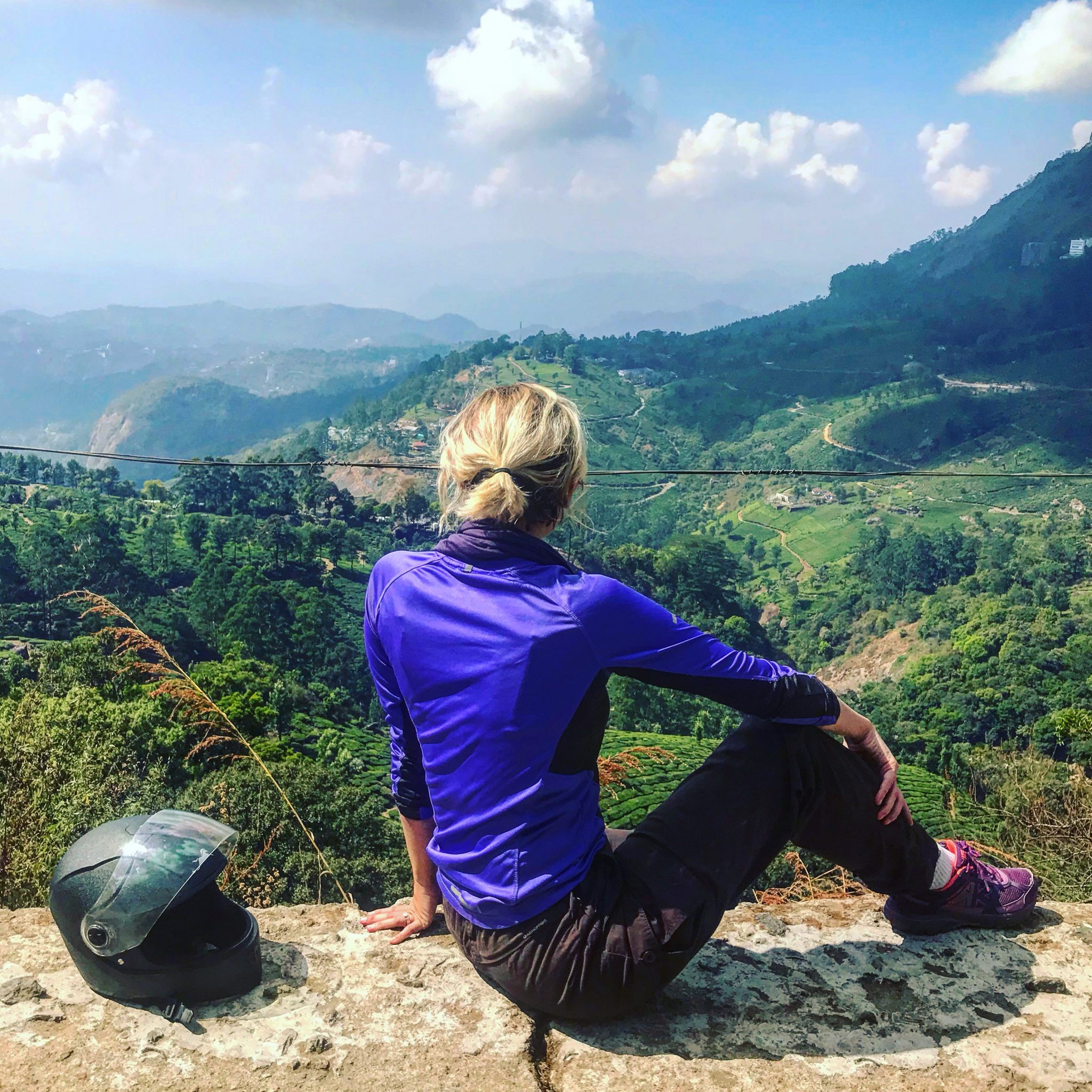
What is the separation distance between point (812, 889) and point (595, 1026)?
1.45 meters

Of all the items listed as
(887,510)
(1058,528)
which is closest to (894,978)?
(1058,528)

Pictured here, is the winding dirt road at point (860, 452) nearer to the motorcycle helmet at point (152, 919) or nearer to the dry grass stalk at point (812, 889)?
the dry grass stalk at point (812, 889)

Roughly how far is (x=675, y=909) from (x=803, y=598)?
67.3 meters

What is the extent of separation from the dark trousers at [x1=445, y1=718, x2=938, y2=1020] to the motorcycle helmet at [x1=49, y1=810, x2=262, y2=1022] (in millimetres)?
561

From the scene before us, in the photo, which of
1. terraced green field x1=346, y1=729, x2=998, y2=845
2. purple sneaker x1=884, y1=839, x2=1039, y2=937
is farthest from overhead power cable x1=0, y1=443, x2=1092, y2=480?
terraced green field x1=346, y1=729, x2=998, y2=845

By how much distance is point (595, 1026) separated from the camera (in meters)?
2.00

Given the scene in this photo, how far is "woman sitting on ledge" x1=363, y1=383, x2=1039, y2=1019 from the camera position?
5.74 feet

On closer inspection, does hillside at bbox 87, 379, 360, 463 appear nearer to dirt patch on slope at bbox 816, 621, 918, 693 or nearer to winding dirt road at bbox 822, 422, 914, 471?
winding dirt road at bbox 822, 422, 914, 471

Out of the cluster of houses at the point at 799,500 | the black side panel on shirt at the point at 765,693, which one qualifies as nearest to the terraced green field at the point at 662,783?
the black side panel on shirt at the point at 765,693

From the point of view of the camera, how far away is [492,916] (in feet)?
6.16

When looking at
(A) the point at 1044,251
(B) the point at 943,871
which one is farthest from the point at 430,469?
(A) the point at 1044,251

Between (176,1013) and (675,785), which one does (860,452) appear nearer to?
(675,785)

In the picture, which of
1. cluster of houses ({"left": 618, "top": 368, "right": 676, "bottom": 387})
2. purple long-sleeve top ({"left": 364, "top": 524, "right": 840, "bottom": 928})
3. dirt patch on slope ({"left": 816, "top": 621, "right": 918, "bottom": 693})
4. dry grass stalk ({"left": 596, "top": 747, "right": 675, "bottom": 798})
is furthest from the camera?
cluster of houses ({"left": 618, "top": 368, "right": 676, "bottom": 387})

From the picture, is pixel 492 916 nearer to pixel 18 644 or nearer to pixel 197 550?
pixel 18 644
